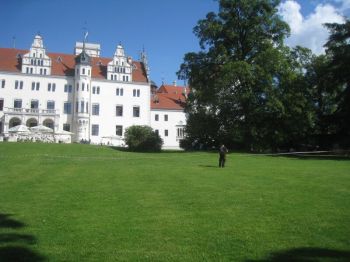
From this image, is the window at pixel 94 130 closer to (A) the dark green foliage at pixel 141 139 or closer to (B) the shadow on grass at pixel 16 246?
(A) the dark green foliage at pixel 141 139

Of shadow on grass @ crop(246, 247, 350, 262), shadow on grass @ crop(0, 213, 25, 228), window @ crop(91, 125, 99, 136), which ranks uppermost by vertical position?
window @ crop(91, 125, 99, 136)

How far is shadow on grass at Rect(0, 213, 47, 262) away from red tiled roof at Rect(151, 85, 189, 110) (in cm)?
6753

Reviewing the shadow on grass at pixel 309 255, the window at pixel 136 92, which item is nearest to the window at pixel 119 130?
the window at pixel 136 92

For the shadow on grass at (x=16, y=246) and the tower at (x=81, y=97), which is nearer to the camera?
the shadow on grass at (x=16, y=246)

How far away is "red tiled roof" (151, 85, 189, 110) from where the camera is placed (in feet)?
266

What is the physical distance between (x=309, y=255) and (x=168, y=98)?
7612 cm

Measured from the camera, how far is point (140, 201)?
1305 cm

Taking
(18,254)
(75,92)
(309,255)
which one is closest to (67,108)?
(75,92)

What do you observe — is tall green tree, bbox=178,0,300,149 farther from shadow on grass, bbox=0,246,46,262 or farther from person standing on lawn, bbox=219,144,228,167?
shadow on grass, bbox=0,246,46,262

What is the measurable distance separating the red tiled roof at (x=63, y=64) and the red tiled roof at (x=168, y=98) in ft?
22.7

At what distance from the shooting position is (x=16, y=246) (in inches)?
343

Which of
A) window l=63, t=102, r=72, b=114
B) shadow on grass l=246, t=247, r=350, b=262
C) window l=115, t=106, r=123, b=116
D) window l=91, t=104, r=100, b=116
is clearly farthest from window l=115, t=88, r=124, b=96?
shadow on grass l=246, t=247, r=350, b=262

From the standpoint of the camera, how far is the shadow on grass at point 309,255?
26.4 feet

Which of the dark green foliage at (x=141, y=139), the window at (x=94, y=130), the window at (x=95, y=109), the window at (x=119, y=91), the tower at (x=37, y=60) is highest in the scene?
the tower at (x=37, y=60)
